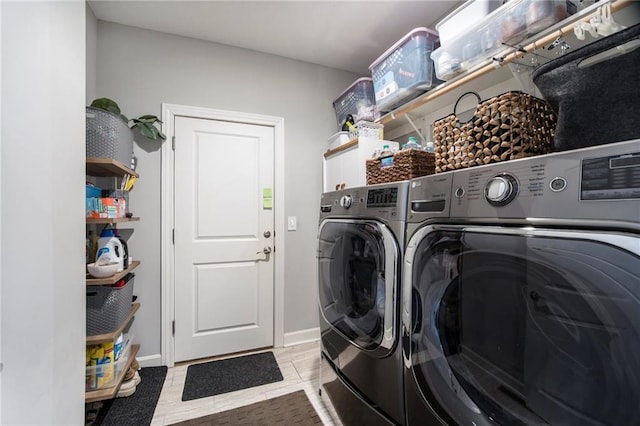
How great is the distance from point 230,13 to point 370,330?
7.20ft

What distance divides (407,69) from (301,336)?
227cm

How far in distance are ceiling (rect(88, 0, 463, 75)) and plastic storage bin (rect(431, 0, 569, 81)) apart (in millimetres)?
744

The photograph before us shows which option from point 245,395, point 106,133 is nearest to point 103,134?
point 106,133

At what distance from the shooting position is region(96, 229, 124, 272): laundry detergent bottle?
5.07ft

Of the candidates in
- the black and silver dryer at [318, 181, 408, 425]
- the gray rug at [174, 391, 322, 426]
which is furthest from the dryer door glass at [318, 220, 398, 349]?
the gray rug at [174, 391, 322, 426]

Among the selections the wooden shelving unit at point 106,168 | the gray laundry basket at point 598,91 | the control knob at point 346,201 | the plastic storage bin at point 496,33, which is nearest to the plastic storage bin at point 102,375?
the wooden shelving unit at point 106,168

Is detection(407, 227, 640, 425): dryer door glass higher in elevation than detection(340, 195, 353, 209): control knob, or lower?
lower

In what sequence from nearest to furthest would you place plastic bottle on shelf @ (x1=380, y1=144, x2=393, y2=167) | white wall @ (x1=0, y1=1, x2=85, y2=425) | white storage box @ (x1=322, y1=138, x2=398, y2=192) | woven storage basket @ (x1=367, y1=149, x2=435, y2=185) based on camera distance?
white wall @ (x1=0, y1=1, x2=85, y2=425) < woven storage basket @ (x1=367, y1=149, x2=435, y2=185) < plastic bottle on shelf @ (x1=380, y1=144, x2=393, y2=167) < white storage box @ (x1=322, y1=138, x2=398, y2=192)

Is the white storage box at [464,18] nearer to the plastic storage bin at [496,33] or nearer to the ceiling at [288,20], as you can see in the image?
the plastic storage bin at [496,33]

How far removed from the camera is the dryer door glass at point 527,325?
1.65 ft

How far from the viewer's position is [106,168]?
64.5 inches

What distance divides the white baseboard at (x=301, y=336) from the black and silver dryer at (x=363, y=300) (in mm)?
861

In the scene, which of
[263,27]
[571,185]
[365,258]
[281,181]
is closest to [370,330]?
[365,258]

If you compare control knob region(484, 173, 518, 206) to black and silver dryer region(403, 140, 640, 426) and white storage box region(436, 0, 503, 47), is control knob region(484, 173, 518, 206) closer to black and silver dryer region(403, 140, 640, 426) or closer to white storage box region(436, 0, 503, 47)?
black and silver dryer region(403, 140, 640, 426)
